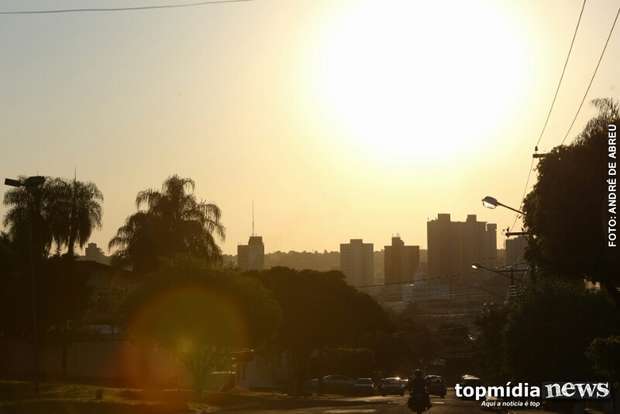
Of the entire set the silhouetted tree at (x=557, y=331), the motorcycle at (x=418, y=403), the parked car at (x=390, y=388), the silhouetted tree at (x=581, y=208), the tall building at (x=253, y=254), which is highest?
the tall building at (x=253, y=254)

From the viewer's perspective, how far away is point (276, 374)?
8894cm

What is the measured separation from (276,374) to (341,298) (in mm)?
13280

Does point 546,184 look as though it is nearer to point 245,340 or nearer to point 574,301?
point 574,301

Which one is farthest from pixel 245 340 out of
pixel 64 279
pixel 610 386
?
pixel 610 386

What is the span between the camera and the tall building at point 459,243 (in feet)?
573

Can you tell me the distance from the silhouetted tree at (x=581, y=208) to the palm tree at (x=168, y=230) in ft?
142

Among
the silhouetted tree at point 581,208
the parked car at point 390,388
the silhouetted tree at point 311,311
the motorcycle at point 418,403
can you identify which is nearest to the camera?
the silhouetted tree at point 581,208

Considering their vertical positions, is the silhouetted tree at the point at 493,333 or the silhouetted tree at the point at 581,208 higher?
the silhouetted tree at the point at 581,208

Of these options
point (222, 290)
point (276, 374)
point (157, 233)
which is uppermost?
point (157, 233)

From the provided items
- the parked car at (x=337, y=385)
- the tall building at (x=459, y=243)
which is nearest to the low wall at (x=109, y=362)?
the parked car at (x=337, y=385)

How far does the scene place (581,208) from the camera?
82.0ft

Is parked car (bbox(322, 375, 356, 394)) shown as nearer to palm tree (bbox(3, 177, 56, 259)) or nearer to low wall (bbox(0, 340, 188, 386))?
low wall (bbox(0, 340, 188, 386))

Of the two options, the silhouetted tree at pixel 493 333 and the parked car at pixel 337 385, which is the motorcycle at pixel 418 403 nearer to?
the silhouetted tree at pixel 493 333

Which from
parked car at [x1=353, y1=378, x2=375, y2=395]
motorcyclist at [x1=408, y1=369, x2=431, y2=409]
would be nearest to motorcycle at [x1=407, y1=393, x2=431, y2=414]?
motorcyclist at [x1=408, y1=369, x2=431, y2=409]
